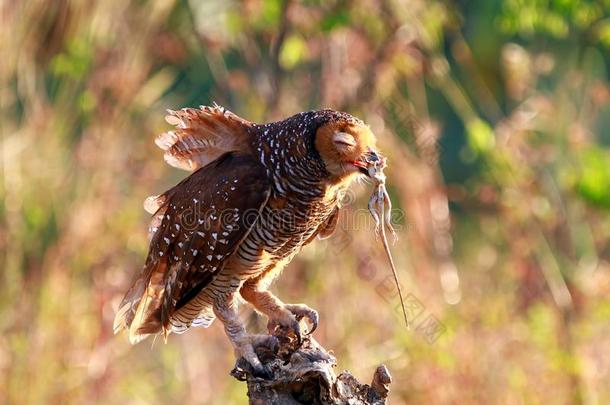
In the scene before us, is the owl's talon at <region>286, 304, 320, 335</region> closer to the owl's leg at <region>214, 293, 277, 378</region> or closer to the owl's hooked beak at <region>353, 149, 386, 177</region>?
the owl's leg at <region>214, 293, 277, 378</region>

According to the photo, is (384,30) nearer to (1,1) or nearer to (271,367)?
(1,1)

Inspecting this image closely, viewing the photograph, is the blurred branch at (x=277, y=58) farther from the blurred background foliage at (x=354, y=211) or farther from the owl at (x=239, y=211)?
the owl at (x=239, y=211)

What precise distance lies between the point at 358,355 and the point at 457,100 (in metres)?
1.88

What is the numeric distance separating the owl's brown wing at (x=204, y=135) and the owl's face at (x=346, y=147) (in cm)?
50

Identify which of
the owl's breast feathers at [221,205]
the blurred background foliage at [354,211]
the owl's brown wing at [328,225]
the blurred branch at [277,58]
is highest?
the owl's breast feathers at [221,205]

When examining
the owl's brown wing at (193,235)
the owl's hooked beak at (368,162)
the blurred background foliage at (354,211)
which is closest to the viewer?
the owl's hooked beak at (368,162)

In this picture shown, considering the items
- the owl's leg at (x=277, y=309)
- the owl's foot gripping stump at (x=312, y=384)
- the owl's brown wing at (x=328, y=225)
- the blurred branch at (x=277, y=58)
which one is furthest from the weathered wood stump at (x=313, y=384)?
the blurred branch at (x=277, y=58)

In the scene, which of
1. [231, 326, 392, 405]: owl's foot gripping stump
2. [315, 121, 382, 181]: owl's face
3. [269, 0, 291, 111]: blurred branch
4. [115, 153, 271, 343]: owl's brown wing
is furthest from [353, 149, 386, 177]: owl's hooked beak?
[269, 0, 291, 111]: blurred branch

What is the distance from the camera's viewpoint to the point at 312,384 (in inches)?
154

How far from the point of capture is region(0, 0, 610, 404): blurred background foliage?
256 inches

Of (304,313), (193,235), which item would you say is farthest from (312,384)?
(193,235)

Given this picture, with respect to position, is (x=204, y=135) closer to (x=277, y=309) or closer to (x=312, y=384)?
(x=277, y=309)

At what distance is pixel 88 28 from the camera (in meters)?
7.41

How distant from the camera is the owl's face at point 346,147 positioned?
13.4 ft
